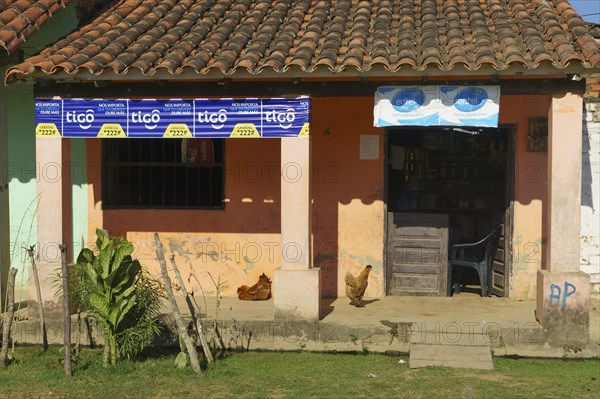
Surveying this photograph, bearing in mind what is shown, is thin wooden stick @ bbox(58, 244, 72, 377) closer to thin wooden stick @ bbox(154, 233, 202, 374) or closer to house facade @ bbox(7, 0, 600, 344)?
thin wooden stick @ bbox(154, 233, 202, 374)

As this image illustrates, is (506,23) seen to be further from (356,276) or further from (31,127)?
(31,127)

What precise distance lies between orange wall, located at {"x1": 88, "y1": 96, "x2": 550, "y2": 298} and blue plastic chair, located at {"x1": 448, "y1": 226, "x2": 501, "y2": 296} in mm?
408

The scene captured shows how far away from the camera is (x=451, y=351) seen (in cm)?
940

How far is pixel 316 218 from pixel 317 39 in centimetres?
272

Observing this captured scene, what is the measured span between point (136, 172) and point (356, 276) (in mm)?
3535

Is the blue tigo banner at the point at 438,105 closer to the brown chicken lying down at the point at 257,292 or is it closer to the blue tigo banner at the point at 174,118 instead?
the blue tigo banner at the point at 174,118

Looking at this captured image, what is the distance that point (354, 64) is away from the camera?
9.32 m

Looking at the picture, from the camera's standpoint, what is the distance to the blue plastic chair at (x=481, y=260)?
38.7 ft

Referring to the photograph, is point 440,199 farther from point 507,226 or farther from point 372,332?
point 372,332

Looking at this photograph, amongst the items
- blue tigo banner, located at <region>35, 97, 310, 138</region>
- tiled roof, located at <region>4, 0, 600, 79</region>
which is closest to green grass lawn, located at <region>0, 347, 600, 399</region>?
blue tigo banner, located at <region>35, 97, 310, 138</region>

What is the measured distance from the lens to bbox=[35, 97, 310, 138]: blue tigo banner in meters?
9.89

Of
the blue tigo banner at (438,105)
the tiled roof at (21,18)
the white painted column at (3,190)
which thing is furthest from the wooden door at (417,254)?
the tiled roof at (21,18)

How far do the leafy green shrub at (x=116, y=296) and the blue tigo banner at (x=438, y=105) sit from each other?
3383 millimetres

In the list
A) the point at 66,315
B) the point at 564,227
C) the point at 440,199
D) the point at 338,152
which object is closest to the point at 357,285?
the point at 338,152
